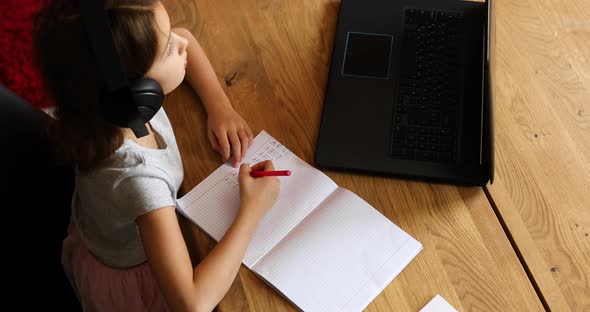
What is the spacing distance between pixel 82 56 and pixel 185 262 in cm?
35

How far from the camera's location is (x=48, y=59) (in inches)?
33.1

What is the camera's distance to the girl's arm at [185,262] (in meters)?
0.88

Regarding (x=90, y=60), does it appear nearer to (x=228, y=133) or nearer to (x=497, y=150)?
(x=228, y=133)

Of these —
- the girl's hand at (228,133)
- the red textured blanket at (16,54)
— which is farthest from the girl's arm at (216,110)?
the red textured blanket at (16,54)

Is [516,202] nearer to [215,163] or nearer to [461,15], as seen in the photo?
[461,15]

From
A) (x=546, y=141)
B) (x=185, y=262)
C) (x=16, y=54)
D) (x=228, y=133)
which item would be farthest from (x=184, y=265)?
(x=16, y=54)

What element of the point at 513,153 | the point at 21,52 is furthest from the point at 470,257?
the point at 21,52

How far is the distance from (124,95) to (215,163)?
0.93 ft

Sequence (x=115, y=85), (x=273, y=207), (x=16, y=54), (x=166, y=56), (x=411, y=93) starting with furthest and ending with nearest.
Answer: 1. (x=16, y=54)
2. (x=411, y=93)
3. (x=273, y=207)
4. (x=166, y=56)
5. (x=115, y=85)

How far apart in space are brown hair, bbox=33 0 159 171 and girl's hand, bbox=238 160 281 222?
9.1 inches

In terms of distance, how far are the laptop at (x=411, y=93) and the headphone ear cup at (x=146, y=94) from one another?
317 mm

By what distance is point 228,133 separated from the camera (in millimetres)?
1021

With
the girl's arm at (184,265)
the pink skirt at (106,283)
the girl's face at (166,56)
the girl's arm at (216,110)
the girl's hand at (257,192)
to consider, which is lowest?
the pink skirt at (106,283)

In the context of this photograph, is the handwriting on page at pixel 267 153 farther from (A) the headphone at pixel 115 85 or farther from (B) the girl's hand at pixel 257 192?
(A) the headphone at pixel 115 85
